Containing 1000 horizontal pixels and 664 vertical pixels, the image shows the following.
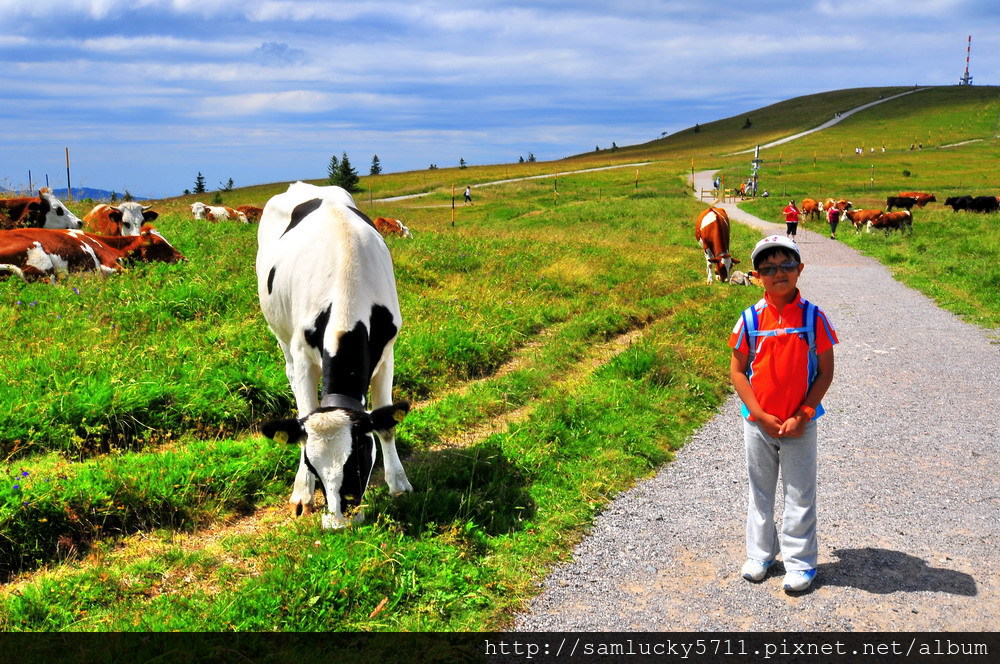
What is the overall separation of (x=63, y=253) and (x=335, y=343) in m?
8.44

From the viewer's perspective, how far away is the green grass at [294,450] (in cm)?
438

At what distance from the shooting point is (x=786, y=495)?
4.51m

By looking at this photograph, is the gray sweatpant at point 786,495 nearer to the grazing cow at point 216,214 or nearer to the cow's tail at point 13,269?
the cow's tail at point 13,269

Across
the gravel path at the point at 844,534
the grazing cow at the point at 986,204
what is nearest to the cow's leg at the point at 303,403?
the gravel path at the point at 844,534

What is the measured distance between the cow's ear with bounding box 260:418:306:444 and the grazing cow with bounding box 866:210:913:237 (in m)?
27.9

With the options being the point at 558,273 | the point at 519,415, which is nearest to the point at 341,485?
the point at 519,415

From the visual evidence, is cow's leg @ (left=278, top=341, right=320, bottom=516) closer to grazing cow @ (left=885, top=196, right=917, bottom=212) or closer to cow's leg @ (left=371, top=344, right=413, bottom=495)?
cow's leg @ (left=371, top=344, right=413, bottom=495)

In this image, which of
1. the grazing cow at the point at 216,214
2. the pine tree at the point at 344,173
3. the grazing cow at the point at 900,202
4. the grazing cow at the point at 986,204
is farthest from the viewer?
the pine tree at the point at 344,173

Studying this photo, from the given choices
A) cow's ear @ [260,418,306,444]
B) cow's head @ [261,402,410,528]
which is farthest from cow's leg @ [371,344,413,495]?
cow's ear @ [260,418,306,444]

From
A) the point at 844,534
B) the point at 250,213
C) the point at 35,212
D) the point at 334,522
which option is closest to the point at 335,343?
the point at 334,522

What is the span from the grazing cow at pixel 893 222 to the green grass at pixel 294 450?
13.1 m

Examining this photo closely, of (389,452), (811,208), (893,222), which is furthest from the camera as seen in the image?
(811,208)

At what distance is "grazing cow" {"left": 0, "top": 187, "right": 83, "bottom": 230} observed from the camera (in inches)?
583

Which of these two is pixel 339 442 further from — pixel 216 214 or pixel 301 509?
pixel 216 214
